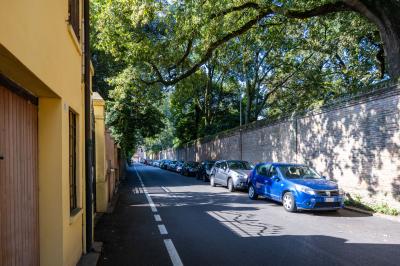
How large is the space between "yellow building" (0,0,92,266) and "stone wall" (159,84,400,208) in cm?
953

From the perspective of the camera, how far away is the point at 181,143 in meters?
57.8

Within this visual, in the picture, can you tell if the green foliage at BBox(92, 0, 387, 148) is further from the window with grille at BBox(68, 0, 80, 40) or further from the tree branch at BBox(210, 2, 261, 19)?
the window with grille at BBox(68, 0, 80, 40)

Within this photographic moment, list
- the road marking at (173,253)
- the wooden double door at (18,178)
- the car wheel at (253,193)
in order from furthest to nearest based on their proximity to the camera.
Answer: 1. the car wheel at (253,193)
2. the road marking at (173,253)
3. the wooden double door at (18,178)

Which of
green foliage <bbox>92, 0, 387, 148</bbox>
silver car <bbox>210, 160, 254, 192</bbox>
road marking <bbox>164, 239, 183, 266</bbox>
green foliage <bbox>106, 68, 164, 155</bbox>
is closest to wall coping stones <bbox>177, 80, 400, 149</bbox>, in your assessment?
green foliage <bbox>92, 0, 387, 148</bbox>

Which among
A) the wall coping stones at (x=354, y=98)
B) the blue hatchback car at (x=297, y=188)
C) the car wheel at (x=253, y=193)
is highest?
the wall coping stones at (x=354, y=98)

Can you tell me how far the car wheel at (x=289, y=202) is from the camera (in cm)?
1223

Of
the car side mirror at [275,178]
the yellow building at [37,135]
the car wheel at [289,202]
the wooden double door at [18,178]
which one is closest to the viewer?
the yellow building at [37,135]

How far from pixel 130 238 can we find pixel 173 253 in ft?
5.61

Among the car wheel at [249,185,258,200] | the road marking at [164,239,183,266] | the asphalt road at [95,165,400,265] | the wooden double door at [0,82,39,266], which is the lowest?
the asphalt road at [95,165,400,265]

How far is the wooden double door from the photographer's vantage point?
4117 millimetres

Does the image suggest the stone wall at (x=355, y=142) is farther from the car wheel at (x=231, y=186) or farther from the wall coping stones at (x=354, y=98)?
the car wheel at (x=231, y=186)

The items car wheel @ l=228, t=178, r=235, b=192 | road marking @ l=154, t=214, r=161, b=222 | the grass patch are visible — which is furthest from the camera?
car wheel @ l=228, t=178, r=235, b=192

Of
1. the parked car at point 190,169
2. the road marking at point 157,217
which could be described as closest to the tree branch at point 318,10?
the road marking at point 157,217

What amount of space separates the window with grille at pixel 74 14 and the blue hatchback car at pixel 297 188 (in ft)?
26.0
